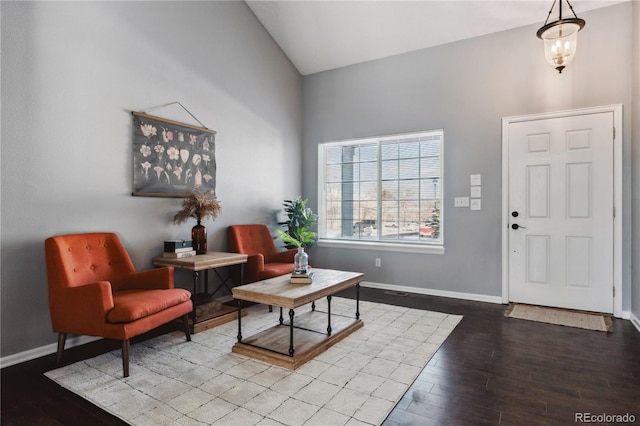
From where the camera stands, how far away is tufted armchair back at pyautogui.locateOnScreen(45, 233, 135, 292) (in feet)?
8.75

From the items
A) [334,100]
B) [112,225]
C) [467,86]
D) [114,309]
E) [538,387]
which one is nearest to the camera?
[538,387]

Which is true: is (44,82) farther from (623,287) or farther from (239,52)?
(623,287)

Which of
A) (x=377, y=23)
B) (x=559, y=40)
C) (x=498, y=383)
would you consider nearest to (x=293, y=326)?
(x=498, y=383)

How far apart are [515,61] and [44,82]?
4.76 metres

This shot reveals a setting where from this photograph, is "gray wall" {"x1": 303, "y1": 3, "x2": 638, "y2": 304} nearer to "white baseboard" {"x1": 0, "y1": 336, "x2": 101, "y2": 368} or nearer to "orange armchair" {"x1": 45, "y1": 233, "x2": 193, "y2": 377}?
"orange armchair" {"x1": 45, "y1": 233, "x2": 193, "y2": 377}

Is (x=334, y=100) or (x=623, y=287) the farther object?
(x=334, y=100)

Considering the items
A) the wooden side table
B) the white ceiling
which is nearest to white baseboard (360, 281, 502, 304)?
the wooden side table

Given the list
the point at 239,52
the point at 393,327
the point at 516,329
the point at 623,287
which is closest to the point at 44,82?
the point at 239,52

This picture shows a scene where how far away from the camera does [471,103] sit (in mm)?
4484

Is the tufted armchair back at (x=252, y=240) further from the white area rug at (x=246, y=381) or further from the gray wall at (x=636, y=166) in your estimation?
the gray wall at (x=636, y=166)

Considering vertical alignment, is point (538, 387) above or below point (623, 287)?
below

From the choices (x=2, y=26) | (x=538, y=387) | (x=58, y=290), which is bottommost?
(x=538, y=387)

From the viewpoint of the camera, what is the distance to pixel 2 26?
2.62 m

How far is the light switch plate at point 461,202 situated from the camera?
4.52 metres
